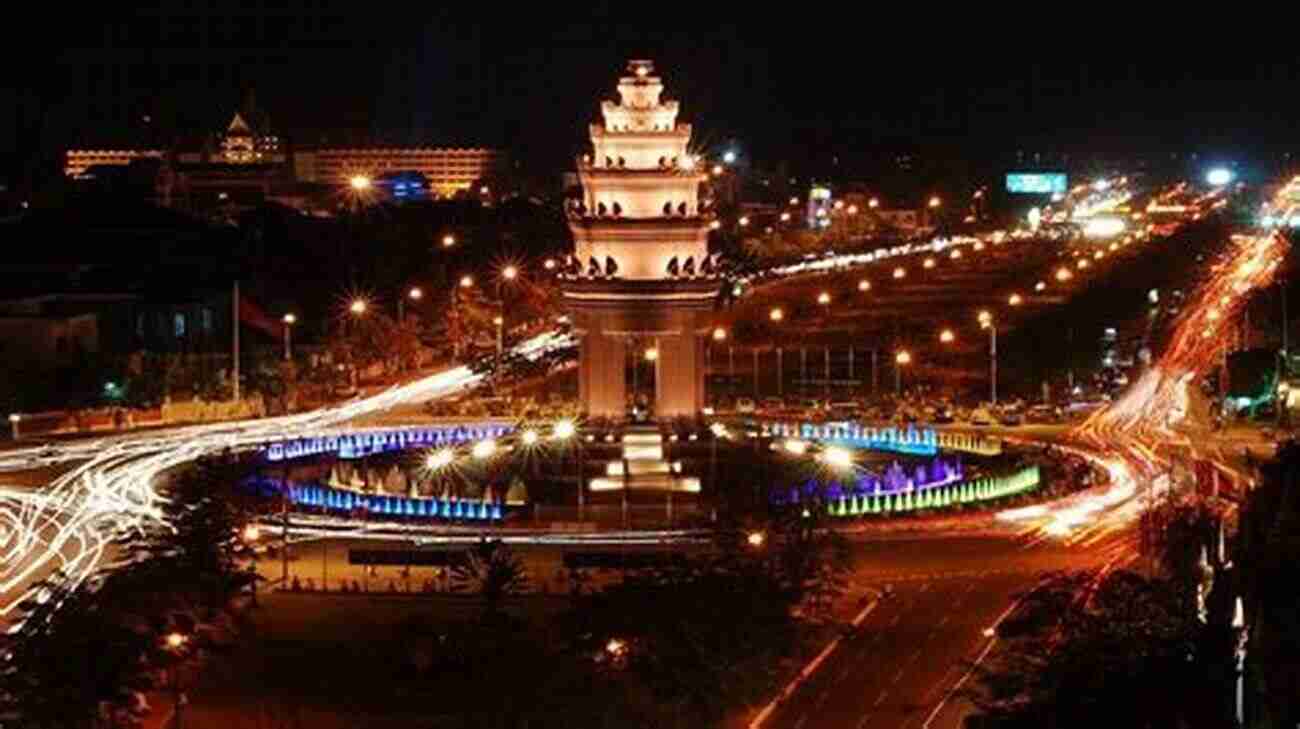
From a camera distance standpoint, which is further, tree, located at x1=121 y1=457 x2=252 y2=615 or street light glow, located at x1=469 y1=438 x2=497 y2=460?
street light glow, located at x1=469 y1=438 x2=497 y2=460

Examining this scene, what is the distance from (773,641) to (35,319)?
40091mm

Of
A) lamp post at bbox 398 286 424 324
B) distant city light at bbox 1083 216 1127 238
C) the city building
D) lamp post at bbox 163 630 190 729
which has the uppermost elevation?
the city building

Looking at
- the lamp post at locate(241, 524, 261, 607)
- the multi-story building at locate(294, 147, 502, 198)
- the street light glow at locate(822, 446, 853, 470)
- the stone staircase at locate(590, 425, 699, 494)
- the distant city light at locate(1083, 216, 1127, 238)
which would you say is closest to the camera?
the lamp post at locate(241, 524, 261, 607)

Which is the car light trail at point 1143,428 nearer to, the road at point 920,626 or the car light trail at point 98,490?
the road at point 920,626

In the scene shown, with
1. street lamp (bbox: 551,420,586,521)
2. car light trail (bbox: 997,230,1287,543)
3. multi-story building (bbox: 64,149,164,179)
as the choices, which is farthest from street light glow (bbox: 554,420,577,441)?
multi-story building (bbox: 64,149,164,179)

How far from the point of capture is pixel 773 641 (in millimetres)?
33281

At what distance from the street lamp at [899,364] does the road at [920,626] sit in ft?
96.2

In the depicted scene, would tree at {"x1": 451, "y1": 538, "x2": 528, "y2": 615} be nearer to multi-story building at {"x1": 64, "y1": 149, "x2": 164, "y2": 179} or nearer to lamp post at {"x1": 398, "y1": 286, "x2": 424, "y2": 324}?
lamp post at {"x1": 398, "y1": 286, "x2": 424, "y2": 324}

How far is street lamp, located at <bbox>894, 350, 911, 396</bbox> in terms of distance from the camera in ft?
246

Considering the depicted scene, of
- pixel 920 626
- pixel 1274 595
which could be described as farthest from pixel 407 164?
pixel 1274 595

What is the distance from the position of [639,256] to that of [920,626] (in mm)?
18237

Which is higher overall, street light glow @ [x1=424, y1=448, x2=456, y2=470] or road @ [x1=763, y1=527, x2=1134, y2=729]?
street light glow @ [x1=424, y1=448, x2=456, y2=470]

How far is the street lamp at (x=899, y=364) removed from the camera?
75125mm

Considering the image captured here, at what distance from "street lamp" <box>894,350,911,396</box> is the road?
29.3m
